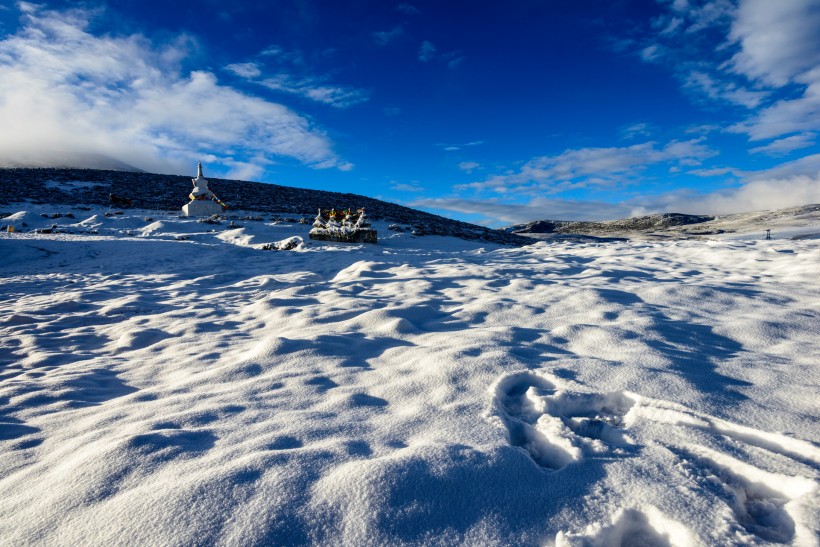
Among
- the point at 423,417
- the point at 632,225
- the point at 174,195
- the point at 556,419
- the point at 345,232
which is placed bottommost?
the point at 423,417

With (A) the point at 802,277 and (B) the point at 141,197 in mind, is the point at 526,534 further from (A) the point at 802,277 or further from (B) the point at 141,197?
(B) the point at 141,197

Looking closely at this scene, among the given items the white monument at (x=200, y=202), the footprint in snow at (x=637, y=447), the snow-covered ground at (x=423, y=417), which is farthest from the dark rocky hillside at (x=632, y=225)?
the footprint in snow at (x=637, y=447)

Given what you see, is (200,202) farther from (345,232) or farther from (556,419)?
(556,419)

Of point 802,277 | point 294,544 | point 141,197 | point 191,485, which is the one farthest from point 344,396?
point 141,197

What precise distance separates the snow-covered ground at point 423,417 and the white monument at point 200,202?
1216 cm

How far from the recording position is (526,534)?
1.49 m

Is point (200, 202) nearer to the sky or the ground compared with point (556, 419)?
nearer to the sky

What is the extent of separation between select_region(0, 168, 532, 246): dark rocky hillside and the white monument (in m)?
2.32

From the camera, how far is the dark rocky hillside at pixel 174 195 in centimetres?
1936

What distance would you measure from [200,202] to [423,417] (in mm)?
18211

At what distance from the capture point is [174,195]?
76.6 feet

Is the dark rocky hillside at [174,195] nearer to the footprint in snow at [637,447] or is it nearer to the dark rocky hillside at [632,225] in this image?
the footprint in snow at [637,447]

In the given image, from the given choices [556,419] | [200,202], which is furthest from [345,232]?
[556,419]

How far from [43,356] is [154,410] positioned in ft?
7.73
